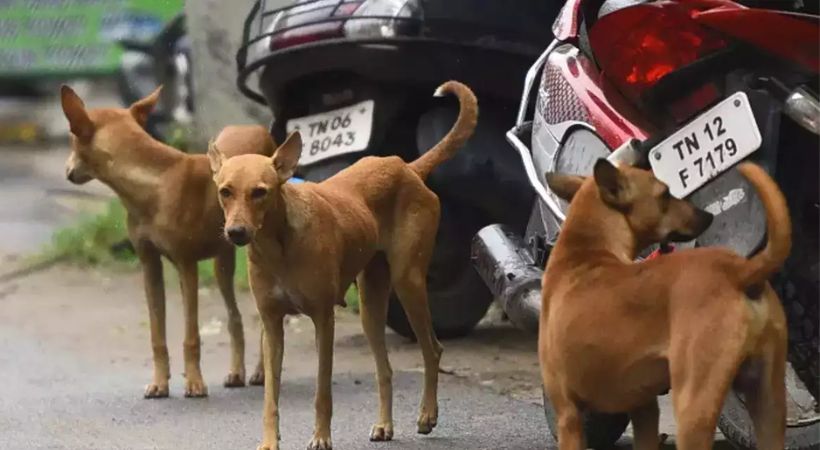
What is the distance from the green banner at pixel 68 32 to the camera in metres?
17.2

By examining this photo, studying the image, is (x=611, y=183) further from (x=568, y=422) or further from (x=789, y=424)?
(x=789, y=424)

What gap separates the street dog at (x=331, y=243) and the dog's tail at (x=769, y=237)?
5.55 ft

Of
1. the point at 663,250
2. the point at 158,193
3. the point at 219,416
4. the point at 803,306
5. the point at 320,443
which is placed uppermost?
the point at 663,250

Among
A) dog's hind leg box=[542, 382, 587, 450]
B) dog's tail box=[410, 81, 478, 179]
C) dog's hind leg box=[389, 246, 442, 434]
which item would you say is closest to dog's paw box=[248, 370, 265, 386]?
dog's hind leg box=[389, 246, 442, 434]

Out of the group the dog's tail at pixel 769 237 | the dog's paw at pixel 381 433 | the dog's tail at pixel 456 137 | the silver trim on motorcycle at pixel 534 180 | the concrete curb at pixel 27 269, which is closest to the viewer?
the dog's tail at pixel 769 237

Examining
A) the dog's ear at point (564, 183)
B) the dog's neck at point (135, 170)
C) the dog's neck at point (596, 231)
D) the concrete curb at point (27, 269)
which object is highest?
the dog's ear at point (564, 183)

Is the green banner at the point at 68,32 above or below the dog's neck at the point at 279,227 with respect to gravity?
below

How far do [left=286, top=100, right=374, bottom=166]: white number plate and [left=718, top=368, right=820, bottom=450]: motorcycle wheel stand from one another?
2181mm

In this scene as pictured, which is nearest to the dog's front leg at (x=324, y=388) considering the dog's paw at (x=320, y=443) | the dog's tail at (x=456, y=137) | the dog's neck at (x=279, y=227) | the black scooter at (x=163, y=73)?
the dog's paw at (x=320, y=443)

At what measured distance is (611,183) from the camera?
3832 mm

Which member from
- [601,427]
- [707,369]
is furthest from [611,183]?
[601,427]

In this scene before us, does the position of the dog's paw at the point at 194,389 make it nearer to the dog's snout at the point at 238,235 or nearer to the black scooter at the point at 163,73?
the dog's snout at the point at 238,235

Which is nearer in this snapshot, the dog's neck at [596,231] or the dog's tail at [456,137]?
the dog's neck at [596,231]

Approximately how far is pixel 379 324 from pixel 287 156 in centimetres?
94
